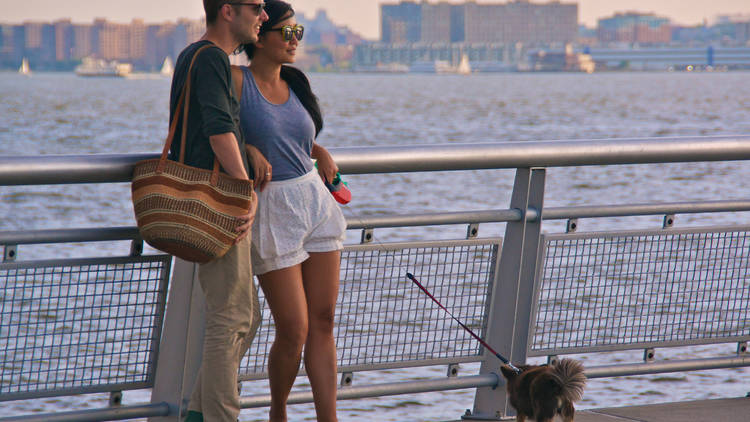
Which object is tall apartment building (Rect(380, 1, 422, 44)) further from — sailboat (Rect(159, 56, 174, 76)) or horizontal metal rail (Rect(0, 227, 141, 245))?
horizontal metal rail (Rect(0, 227, 141, 245))

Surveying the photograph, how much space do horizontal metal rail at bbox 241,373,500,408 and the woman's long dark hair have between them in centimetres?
103

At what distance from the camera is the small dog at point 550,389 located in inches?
154

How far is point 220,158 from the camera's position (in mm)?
3359

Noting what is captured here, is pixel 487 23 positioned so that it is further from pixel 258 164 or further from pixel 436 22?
pixel 258 164

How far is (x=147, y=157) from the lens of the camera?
3.54 meters

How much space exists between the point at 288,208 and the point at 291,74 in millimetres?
489

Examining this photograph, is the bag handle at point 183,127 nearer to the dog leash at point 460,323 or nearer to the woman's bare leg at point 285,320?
the woman's bare leg at point 285,320

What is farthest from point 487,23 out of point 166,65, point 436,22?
point 166,65

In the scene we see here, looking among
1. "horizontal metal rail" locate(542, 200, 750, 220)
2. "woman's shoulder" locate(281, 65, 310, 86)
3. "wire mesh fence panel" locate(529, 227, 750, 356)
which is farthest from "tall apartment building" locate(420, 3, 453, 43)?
"woman's shoulder" locate(281, 65, 310, 86)

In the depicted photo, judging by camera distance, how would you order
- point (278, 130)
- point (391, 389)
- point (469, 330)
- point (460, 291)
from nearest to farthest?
point (278, 130) → point (391, 389) → point (469, 330) → point (460, 291)

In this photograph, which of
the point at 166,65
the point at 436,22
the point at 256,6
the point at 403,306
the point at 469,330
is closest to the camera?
the point at 256,6

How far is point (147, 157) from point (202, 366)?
71 cm

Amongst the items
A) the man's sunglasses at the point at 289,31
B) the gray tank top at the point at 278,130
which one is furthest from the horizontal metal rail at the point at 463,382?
the man's sunglasses at the point at 289,31

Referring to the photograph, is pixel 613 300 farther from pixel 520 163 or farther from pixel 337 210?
pixel 337 210
